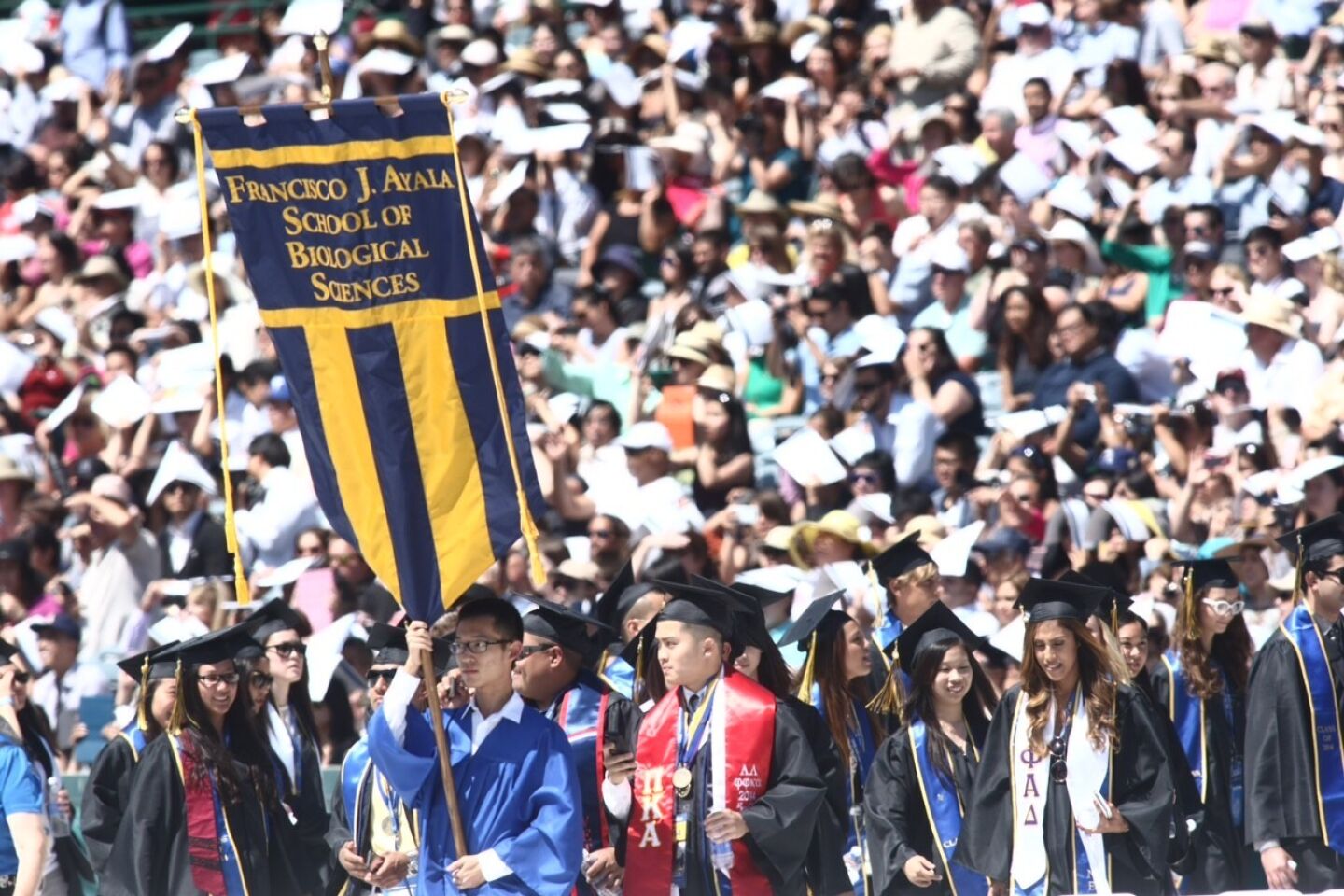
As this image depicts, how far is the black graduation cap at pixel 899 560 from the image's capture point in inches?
426

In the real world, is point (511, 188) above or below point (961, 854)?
above

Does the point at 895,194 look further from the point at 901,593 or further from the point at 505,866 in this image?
the point at 505,866

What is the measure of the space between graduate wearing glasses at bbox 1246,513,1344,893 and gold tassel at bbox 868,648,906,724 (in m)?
1.33

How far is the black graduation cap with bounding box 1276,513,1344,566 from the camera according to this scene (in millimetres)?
9961

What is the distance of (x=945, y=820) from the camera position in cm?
965

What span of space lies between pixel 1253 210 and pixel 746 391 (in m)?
3.11

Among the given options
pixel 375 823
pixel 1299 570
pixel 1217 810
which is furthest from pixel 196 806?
pixel 1299 570

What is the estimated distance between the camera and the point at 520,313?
1666cm

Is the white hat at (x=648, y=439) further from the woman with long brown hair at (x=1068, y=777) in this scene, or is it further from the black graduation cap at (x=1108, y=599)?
the woman with long brown hair at (x=1068, y=777)

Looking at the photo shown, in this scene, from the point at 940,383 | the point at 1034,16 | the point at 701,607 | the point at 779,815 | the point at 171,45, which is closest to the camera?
the point at 779,815

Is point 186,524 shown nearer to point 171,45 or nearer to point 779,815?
point 171,45

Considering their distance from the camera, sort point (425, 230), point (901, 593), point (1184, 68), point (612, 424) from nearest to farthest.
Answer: point (425, 230), point (901, 593), point (612, 424), point (1184, 68)

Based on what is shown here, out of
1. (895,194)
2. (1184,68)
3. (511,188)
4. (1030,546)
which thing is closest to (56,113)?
(511,188)

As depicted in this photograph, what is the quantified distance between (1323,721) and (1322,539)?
2.29 feet
